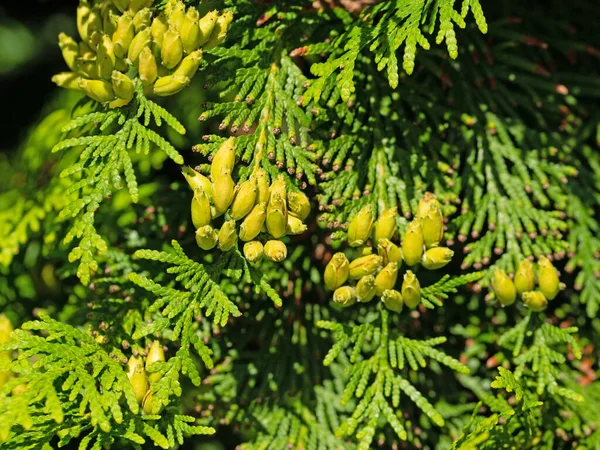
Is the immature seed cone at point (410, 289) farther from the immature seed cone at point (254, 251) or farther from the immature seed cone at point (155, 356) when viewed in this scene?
the immature seed cone at point (155, 356)

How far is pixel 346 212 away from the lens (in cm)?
106

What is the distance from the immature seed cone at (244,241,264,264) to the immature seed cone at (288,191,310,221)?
0.24 feet

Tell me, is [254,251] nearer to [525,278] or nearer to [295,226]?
[295,226]

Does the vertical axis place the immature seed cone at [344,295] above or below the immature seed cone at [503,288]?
above

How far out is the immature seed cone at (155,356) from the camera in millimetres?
952

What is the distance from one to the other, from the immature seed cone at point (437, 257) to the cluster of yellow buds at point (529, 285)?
0.12m

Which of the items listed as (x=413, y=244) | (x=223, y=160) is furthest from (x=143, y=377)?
(x=413, y=244)

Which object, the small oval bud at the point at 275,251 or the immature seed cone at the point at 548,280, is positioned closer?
the small oval bud at the point at 275,251

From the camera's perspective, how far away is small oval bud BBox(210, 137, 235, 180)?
0.95m

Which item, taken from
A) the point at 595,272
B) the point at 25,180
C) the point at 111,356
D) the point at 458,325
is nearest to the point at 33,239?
the point at 25,180

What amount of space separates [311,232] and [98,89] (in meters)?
0.45

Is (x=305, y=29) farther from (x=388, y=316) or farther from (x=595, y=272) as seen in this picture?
(x=595, y=272)

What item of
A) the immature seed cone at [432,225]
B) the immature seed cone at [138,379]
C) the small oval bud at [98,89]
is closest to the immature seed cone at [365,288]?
the immature seed cone at [432,225]

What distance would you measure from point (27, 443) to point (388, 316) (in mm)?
556
